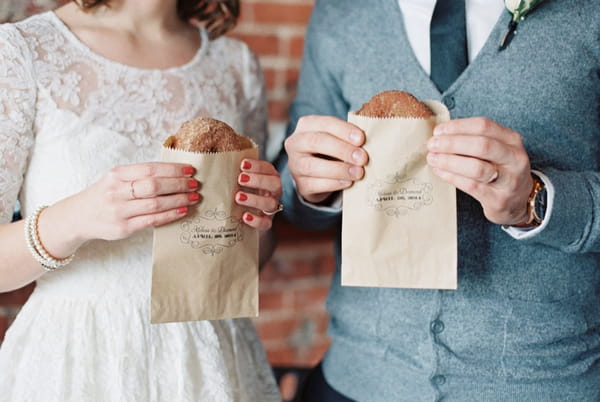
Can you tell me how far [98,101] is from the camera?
1.14 metres

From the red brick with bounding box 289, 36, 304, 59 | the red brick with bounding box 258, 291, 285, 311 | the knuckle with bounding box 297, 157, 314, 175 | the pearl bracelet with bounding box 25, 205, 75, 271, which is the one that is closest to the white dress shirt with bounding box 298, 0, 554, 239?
the knuckle with bounding box 297, 157, 314, 175

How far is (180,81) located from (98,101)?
0.58 ft

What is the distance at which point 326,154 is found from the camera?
A: 3.43 feet

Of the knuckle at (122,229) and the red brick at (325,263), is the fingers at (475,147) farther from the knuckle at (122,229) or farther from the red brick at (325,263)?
the red brick at (325,263)

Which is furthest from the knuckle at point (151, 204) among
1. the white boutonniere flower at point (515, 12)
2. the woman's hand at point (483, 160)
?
the white boutonniere flower at point (515, 12)

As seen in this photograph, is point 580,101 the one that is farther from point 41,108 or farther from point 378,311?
point 41,108

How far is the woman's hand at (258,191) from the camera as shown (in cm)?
102

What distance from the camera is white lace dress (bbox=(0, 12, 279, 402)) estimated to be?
107 centimetres

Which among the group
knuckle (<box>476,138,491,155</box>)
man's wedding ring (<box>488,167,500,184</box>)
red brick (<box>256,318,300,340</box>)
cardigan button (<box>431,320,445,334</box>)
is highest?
knuckle (<box>476,138,491,155</box>)

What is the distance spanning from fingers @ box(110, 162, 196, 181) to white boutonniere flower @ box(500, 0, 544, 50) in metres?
0.61

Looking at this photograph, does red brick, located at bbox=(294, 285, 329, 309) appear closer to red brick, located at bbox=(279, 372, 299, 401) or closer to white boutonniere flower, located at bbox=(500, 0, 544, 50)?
red brick, located at bbox=(279, 372, 299, 401)

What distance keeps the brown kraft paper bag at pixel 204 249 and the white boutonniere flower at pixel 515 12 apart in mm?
497

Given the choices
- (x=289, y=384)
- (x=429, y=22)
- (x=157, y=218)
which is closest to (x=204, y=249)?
(x=157, y=218)

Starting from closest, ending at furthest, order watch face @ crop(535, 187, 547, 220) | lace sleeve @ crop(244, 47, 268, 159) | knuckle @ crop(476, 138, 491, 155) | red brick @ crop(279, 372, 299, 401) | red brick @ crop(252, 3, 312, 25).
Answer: knuckle @ crop(476, 138, 491, 155)
watch face @ crop(535, 187, 547, 220)
lace sleeve @ crop(244, 47, 268, 159)
red brick @ crop(279, 372, 299, 401)
red brick @ crop(252, 3, 312, 25)
